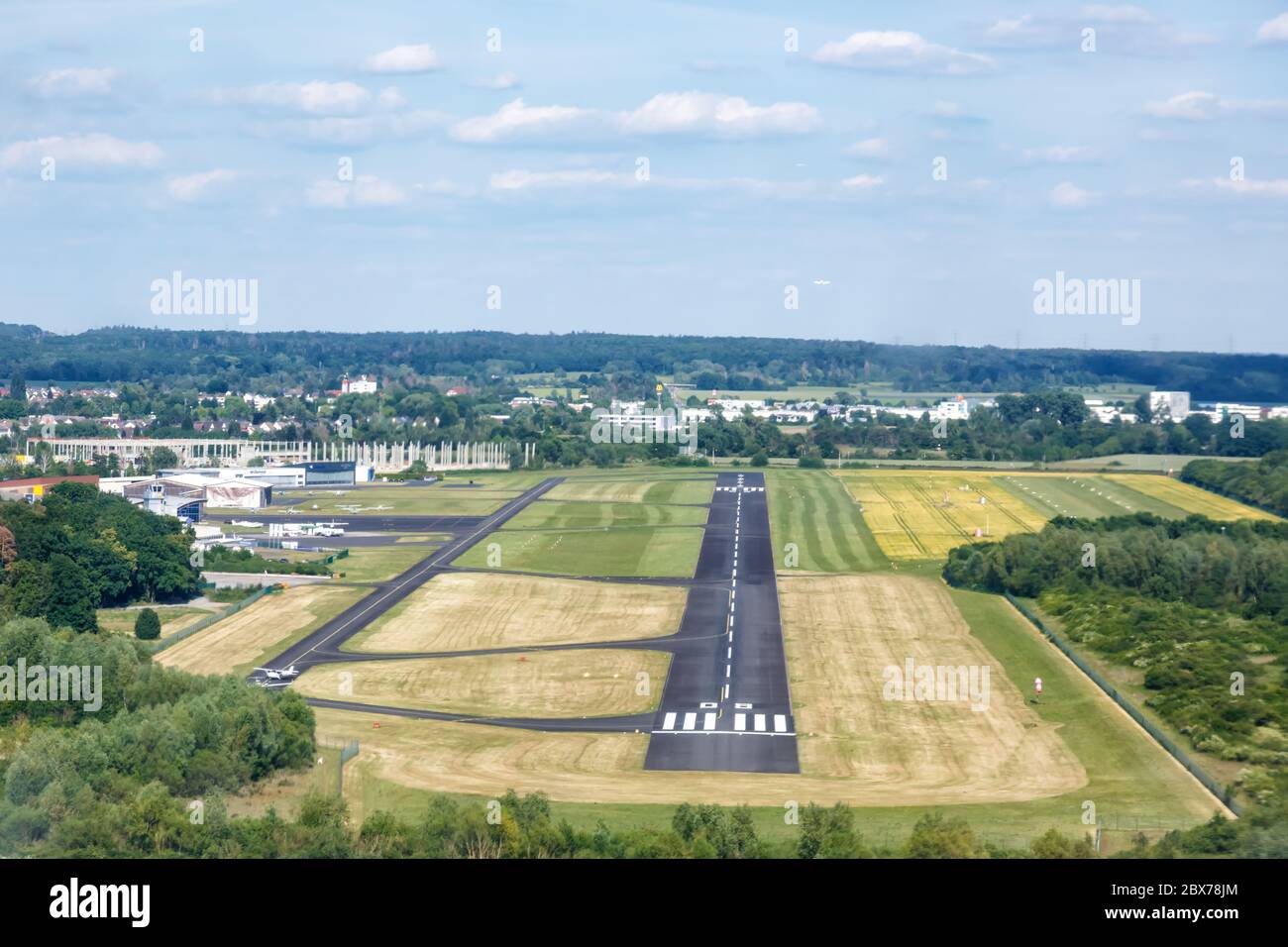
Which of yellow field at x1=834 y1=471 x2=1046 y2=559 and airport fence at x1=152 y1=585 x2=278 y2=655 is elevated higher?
yellow field at x1=834 y1=471 x2=1046 y2=559

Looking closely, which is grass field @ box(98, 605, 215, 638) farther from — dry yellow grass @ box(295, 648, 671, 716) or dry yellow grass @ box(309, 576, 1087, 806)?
dry yellow grass @ box(309, 576, 1087, 806)

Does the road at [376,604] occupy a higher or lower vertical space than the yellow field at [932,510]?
lower

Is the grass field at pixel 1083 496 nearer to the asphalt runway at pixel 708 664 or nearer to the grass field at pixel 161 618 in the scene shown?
the asphalt runway at pixel 708 664

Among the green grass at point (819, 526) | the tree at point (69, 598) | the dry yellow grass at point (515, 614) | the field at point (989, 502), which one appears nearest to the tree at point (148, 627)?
the tree at point (69, 598)

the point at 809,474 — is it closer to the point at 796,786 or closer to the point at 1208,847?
the point at 796,786

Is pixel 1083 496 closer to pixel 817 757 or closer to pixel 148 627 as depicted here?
pixel 148 627

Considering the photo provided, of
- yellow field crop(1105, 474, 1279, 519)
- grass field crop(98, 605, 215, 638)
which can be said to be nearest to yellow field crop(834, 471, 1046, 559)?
yellow field crop(1105, 474, 1279, 519)
